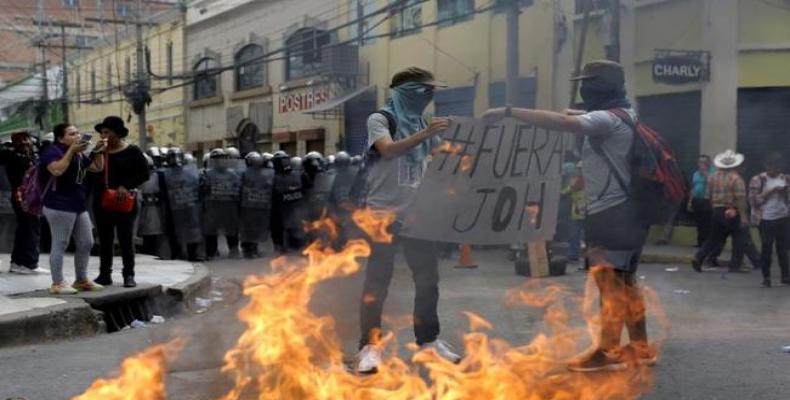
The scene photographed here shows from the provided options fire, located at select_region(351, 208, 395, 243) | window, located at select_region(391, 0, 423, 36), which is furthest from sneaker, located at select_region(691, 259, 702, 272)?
window, located at select_region(391, 0, 423, 36)

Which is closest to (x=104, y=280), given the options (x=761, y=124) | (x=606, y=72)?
(x=606, y=72)

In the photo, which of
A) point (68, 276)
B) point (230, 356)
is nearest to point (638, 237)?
point (230, 356)

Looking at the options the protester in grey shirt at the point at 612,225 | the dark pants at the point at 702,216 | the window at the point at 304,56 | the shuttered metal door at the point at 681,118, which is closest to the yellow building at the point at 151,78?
the window at the point at 304,56

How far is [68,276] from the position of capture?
27.8 feet

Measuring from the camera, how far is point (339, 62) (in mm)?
21734

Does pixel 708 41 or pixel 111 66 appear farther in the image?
pixel 111 66

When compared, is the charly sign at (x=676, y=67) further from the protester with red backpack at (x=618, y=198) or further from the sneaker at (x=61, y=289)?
the sneaker at (x=61, y=289)

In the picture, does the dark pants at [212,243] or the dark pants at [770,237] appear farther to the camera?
the dark pants at [212,243]

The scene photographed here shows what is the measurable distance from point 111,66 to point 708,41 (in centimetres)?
2948

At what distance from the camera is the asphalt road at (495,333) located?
4.67 m

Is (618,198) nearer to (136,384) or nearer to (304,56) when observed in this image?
(136,384)

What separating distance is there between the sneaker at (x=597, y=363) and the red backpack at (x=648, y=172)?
2.66 ft

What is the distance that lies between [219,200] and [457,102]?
7.54 meters

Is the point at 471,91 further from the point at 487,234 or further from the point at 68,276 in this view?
the point at 487,234
